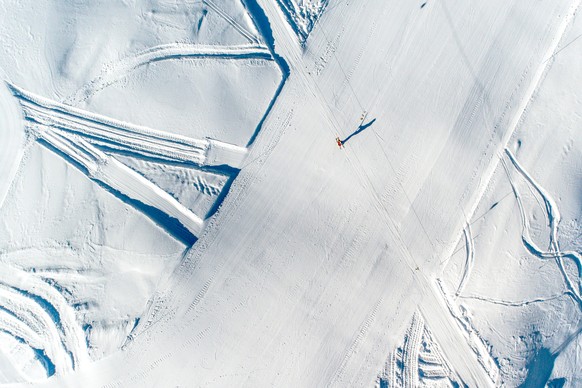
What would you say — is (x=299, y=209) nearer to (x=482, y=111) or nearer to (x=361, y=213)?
(x=361, y=213)

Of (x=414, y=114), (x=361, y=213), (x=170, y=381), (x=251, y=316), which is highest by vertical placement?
(x=414, y=114)

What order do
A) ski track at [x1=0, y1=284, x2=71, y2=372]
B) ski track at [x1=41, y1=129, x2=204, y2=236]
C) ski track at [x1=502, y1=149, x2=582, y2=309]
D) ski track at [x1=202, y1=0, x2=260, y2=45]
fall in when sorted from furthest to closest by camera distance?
ski track at [x1=502, y1=149, x2=582, y2=309], ski track at [x1=202, y1=0, x2=260, y2=45], ski track at [x1=41, y1=129, x2=204, y2=236], ski track at [x1=0, y1=284, x2=71, y2=372]

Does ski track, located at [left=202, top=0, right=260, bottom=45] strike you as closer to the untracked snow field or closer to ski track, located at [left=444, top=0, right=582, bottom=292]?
the untracked snow field

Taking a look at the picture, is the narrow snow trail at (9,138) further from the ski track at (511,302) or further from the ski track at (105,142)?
the ski track at (511,302)

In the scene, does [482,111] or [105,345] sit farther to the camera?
[482,111]

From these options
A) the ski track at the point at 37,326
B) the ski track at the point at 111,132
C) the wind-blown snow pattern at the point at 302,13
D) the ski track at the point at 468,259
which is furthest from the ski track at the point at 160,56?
the ski track at the point at 468,259

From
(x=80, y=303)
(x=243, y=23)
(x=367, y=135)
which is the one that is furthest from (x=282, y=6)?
(x=80, y=303)

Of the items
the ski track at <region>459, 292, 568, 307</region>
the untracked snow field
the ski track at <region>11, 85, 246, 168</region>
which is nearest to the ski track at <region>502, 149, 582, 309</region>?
the untracked snow field
